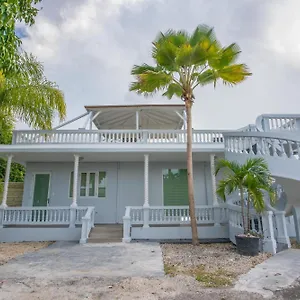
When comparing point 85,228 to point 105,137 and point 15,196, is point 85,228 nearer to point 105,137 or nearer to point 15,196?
point 105,137

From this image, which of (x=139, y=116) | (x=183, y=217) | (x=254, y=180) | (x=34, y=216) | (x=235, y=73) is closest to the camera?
(x=254, y=180)

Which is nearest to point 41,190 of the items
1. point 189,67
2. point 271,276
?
point 189,67

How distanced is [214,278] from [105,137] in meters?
7.70

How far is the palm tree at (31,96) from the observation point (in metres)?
7.96

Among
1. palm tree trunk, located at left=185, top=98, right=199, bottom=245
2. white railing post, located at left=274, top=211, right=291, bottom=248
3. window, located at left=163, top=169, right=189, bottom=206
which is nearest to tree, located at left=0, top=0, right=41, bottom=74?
palm tree trunk, located at left=185, top=98, right=199, bottom=245

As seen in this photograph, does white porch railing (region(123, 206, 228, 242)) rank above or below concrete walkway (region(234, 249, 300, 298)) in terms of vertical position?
above

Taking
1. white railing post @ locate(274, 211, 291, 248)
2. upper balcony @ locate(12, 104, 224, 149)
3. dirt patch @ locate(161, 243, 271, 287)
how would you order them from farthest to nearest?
upper balcony @ locate(12, 104, 224, 149) → white railing post @ locate(274, 211, 291, 248) → dirt patch @ locate(161, 243, 271, 287)

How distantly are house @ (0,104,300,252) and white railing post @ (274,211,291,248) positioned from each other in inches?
25.1

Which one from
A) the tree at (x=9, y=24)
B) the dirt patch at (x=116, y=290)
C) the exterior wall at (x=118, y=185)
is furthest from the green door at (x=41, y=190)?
the dirt patch at (x=116, y=290)

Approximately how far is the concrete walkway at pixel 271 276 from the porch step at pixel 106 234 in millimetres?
5219

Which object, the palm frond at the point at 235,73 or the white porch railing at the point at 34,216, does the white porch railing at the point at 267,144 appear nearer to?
the palm frond at the point at 235,73

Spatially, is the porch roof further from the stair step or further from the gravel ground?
the gravel ground

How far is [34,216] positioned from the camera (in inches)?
387

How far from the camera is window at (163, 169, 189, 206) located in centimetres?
1151
